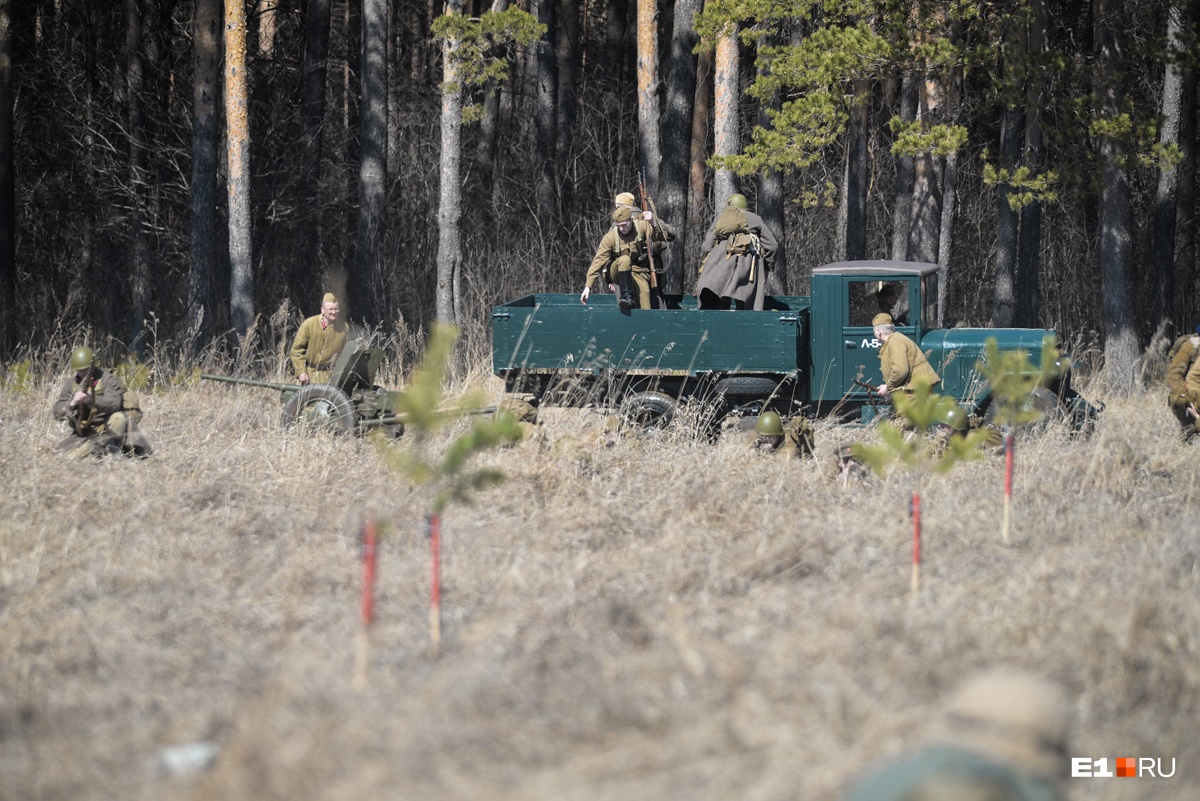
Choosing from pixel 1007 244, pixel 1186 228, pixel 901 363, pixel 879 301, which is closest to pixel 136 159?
pixel 879 301

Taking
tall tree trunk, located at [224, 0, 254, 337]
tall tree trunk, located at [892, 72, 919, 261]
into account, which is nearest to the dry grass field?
tall tree trunk, located at [224, 0, 254, 337]

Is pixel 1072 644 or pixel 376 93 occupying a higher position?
pixel 376 93

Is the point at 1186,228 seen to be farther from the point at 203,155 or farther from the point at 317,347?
the point at 317,347

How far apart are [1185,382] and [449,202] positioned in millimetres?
8232

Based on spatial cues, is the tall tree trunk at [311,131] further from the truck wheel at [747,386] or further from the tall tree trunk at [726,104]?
the truck wheel at [747,386]

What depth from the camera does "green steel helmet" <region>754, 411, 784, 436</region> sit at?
1014cm

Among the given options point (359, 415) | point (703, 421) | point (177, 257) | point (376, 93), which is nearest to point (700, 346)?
point (703, 421)

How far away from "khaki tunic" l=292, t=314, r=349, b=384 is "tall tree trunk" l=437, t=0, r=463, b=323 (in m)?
3.37

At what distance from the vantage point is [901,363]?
1015 centimetres

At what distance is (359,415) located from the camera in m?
10.7

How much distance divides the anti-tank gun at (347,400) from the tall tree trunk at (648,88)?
6.40 m

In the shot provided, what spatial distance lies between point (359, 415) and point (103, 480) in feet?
7.38

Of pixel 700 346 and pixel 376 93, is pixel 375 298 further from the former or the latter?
pixel 700 346

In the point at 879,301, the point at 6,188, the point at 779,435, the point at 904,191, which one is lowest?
the point at 779,435
